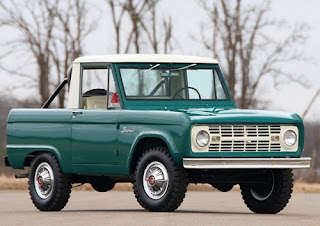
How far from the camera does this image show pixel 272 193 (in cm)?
1608

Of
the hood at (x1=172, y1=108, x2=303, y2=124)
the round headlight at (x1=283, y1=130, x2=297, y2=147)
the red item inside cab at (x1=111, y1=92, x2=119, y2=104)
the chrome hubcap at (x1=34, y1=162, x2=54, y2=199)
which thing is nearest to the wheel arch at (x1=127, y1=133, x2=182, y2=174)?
the hood at (x1=172, y1=108, x2=303, y2=124)

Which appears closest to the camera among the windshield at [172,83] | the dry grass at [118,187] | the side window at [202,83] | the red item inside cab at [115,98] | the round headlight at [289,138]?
the round headlight at [289,138]

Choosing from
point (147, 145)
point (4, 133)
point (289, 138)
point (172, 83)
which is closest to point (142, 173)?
point (147, 145)

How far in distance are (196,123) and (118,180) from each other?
2.59 metres

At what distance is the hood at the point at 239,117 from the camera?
47.6 feet

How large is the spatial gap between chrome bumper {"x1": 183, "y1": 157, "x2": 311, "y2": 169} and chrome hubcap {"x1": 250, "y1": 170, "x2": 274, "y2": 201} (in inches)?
41.2

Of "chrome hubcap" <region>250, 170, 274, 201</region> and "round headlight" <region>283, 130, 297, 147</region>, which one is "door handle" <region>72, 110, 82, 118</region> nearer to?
"chrome hubcap" <region>250, 170, 274, 201</region>

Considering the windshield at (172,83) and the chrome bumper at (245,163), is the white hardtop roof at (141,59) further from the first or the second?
the chrome bumper at (245,163)

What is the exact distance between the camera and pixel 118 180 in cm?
1648

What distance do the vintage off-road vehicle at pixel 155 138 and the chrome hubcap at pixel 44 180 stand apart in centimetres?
2

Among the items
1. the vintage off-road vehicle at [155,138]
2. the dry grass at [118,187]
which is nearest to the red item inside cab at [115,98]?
the vintage off-road vehicle at [155,138]

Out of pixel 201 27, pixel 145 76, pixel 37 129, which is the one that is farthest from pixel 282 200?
pixel 201 27

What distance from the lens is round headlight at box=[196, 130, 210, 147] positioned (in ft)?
47.3

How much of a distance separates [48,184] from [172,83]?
8.57 ft
